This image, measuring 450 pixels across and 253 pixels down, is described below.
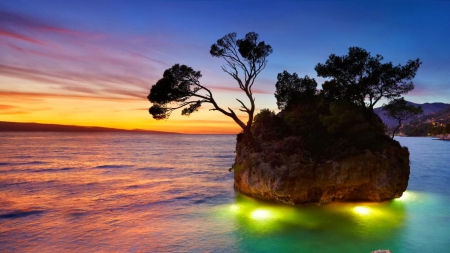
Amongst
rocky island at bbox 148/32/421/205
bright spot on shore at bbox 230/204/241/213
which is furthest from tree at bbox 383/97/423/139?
bright spot on shore at bbox 230/204/241/213

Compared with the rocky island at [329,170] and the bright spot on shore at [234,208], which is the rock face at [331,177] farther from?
the bright spot on shore at [234,208]

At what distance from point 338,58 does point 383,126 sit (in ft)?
25.1

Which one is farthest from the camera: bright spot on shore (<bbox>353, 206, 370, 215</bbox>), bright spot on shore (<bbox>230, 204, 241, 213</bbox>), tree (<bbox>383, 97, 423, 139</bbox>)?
tree (<bbox>383, 97, 423, 139</bbox>)

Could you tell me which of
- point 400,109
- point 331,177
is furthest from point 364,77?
point 331,177

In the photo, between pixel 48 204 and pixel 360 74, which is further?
pixel 360 74

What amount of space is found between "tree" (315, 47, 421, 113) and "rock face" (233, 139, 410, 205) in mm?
5830

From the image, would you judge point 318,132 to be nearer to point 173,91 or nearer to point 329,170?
point 329,170

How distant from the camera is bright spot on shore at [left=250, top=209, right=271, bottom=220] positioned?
16361 mm

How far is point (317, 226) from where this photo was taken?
14.7 m

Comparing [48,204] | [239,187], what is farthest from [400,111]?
[48,204]

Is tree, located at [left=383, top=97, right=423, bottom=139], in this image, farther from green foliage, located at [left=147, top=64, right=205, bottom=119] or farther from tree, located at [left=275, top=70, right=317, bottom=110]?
green foliage, located at [left=147, top=64, right=205, bottom=119]

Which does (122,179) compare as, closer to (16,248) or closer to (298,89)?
(16,248)

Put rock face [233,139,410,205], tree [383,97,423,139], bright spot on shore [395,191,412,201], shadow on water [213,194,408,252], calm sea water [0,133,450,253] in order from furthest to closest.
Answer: tree [383,97,423,139] → bright spot on shore [395,191,412,201] → rock face [233,139,410,205] → calm sea water [0,133,450,253] → shadow on water [213,194,408,252]

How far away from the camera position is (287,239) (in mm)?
13203
